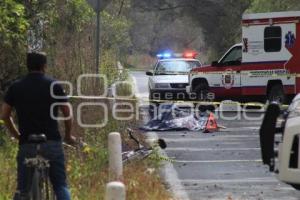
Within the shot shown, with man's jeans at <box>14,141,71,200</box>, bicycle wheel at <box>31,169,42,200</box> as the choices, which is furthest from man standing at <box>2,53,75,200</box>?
bicycle wheel at <box>31,169,42,200</box>

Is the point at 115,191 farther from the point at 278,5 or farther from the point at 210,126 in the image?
the point at 278,5

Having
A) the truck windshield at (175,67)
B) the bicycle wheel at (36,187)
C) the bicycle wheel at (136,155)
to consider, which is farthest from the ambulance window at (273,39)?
the bicycle wheel at (36,187)

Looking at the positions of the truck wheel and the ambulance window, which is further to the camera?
the truck wheel

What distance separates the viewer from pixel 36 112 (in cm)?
662

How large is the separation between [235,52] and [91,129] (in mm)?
8827

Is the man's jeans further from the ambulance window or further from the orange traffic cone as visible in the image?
the ambulance window

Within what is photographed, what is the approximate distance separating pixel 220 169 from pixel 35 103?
17.3 ft

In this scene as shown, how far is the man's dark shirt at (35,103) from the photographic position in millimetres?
6582

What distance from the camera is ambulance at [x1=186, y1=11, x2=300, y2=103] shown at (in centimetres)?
1980

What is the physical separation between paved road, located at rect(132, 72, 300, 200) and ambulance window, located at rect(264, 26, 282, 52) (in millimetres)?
3952

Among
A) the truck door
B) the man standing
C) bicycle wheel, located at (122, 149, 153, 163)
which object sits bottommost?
bicycle wheel, located at (122, 149, 153, 163)

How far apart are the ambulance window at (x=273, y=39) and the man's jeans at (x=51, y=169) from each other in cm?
1405

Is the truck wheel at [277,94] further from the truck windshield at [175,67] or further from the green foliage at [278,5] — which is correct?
the green foliage at [278,5]

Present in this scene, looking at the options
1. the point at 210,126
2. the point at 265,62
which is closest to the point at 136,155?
the point at 210,126
